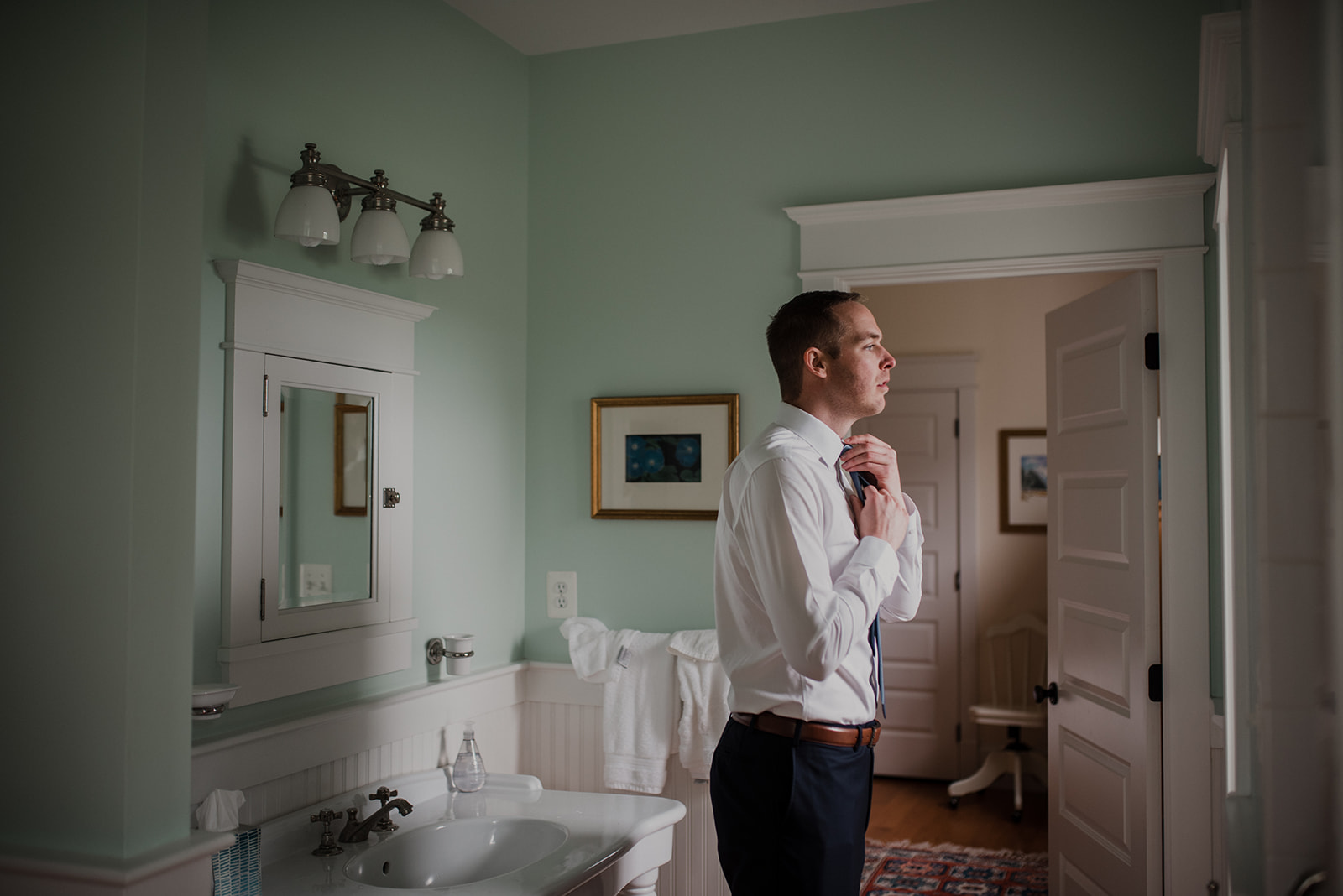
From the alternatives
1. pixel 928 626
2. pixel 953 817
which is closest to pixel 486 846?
pixel 953 817

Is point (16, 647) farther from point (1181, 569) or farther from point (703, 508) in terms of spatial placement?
point (1181, 569)

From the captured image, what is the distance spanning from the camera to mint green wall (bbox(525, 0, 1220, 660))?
273cm

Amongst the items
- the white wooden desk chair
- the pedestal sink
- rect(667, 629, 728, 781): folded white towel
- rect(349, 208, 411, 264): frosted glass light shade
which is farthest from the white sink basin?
the white wooden desk chair

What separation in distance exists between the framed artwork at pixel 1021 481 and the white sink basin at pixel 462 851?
11.7ft

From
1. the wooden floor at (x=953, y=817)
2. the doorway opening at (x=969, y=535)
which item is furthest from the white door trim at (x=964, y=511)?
the wooden floor at (x=953, y=817)

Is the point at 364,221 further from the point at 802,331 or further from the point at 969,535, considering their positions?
the point at 969,535

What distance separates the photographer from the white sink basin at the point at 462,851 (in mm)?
2324

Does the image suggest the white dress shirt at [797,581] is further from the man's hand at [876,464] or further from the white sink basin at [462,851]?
the white sink basin at [462,851]

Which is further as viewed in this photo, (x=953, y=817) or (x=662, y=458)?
(x=953, y=817)

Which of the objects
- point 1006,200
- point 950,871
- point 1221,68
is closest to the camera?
point 1221,68

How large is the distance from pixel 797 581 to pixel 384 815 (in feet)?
4.10

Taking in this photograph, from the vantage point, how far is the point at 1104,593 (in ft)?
9.24

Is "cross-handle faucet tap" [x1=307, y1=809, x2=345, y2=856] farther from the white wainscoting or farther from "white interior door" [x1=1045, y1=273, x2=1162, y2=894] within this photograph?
"white interior door" [x1=1045, y1=273, x2=1162, y2=894]

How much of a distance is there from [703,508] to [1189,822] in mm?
1491
